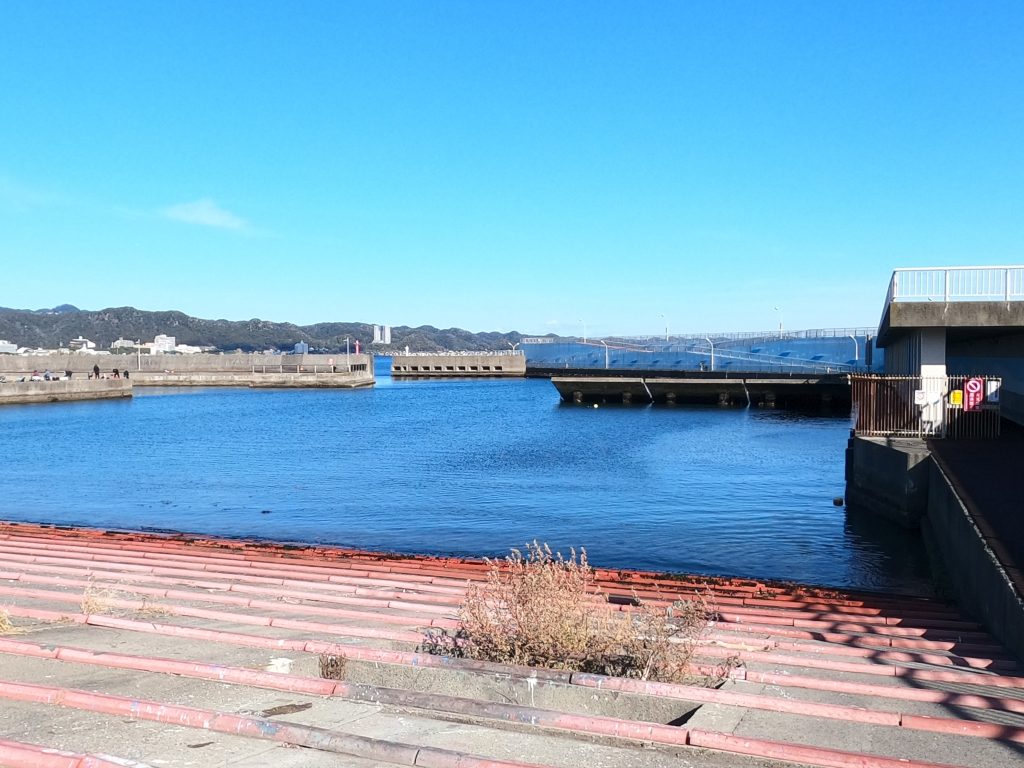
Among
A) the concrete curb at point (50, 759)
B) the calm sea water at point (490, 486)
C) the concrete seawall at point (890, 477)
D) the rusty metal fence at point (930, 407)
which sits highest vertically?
the rusty metal fence at point (930, 407)

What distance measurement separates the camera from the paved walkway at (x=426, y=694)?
519 centimetres

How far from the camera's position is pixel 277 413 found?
6575 centimetres

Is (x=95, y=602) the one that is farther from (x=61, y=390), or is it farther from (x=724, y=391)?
(x=61, y=390)

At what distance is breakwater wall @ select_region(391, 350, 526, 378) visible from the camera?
134 m

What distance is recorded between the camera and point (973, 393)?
21.9 meters

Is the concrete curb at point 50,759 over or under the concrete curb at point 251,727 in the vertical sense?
over

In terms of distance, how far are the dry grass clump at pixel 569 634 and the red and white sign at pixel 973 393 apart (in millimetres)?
17280

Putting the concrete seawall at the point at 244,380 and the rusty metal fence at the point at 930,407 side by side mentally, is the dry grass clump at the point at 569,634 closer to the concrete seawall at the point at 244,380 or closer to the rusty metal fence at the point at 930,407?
the rusty metal fence at the point at 930,407

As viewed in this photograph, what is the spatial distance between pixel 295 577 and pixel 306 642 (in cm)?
480

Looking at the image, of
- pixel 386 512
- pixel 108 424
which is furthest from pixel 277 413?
pixel 386 512

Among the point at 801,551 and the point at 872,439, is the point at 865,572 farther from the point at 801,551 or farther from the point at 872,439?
the point at 872,439

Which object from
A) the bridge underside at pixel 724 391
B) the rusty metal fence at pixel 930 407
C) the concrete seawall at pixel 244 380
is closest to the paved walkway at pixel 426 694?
the rusty metal fence at pixel 930 407

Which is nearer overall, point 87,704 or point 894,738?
point 894,738

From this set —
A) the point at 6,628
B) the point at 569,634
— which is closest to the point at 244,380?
the point at 6,628
